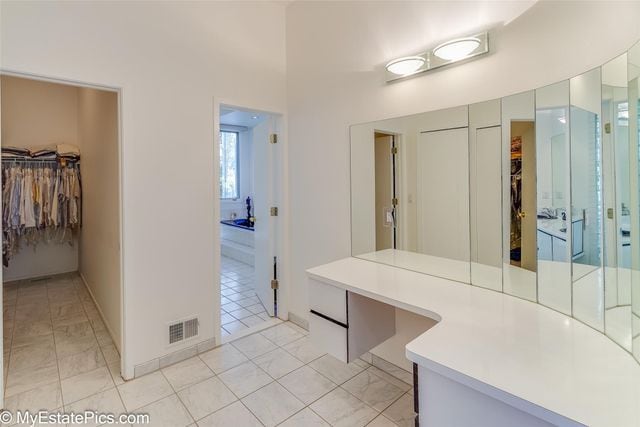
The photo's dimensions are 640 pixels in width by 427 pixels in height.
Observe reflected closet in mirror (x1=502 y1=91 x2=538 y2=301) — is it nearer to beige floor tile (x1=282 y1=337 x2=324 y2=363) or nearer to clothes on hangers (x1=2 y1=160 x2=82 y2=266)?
beige floor tile (x1=282 y1=337 x2=324 y2=363)

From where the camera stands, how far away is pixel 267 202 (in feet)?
10.4

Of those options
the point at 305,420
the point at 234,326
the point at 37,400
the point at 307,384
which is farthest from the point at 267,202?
the point at 37,400

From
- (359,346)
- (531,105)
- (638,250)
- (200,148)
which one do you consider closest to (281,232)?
(200,148)

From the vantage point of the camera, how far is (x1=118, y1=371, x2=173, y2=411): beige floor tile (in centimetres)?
194

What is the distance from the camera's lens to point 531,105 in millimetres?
1473

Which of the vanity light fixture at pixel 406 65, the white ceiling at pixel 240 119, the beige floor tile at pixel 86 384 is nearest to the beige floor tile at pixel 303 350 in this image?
the beige floor tile at pixel 86 384

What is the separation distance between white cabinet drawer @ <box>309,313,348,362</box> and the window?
5.54m

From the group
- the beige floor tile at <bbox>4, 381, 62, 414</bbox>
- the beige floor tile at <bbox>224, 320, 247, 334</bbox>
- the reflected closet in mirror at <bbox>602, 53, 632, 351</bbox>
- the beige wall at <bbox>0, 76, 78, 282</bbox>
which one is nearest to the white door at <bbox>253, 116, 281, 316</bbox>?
the beige floor tile at <bbox>224, 320, 247, 334</bbox>

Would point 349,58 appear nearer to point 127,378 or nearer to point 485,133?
point 485,133

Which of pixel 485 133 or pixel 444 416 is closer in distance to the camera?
pixel 444 416

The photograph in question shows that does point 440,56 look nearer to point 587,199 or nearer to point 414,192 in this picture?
point 414,192

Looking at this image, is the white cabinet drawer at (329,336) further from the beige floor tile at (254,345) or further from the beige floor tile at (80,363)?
the beige floor tile at (80,363)

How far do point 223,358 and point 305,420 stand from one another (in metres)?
0.96

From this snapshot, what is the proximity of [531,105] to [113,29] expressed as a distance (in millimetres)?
2589
